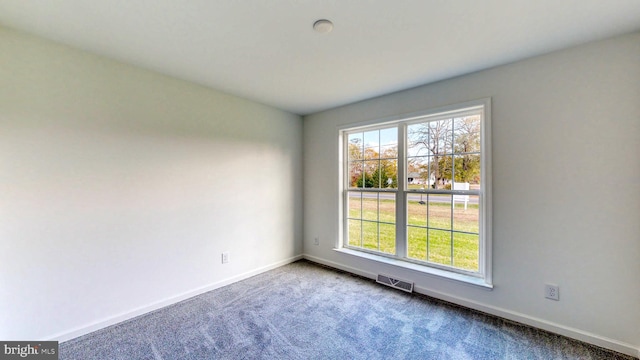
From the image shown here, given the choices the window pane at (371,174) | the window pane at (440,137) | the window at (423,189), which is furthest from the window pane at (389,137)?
the window pane at (440,137)

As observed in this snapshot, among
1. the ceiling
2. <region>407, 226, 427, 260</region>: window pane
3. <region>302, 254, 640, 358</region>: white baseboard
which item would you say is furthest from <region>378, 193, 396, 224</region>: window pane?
the ceiling

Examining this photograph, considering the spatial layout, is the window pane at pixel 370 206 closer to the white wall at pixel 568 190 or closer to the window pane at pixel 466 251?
the window pane at pixel 466 251

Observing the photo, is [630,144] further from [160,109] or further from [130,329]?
[130,329]

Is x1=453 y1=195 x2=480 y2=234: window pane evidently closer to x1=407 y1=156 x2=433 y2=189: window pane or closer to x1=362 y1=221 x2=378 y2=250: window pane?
x1=407 y1=156 x2=433 y2=189: window pane

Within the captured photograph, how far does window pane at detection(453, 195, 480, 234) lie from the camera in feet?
8.36

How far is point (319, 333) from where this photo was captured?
2.08 m

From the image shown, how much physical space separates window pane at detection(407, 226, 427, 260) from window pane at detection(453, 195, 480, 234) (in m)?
0.37

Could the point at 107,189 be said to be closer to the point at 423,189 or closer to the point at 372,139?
the point at 372,139

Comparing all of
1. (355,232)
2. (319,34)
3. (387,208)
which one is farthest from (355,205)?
(319,34)

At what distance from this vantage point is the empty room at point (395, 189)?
176 cm

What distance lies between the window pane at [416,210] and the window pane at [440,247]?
0.53 feet

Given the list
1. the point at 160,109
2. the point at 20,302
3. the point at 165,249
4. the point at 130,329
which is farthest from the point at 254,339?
the point at 160,109

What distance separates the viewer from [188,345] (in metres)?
1.93

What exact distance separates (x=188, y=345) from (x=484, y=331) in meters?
2.38
